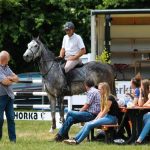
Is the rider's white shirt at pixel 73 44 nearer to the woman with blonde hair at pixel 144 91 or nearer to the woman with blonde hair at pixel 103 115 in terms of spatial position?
the woman with blonde hair at pixel 144 91

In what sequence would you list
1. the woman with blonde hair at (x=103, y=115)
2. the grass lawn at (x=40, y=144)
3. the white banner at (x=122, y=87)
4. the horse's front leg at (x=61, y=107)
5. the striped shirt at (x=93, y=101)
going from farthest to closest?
the white banner at (x=122, y=87), the horse's front leg at (x=61, y=107), the striped shirt at (x=93, y=101), the woman with blonde hair at (x=103, y=115), the grass lawn at (x=40, y=144)

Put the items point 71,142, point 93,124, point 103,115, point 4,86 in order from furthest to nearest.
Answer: point 4,86 < point 103,115 < point 93,124 < point 71,142

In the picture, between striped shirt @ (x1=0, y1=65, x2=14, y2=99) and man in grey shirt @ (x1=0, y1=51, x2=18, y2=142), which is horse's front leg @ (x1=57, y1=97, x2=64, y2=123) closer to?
man in grey shirt @ (x1=0, y1=51, x2=18, y2=142)

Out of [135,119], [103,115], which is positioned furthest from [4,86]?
[135,119]

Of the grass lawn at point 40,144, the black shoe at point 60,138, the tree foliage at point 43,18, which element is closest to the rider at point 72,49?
the grass lawn at point 40,144

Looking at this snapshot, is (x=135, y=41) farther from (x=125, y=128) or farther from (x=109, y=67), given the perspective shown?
(x=125, y=128)

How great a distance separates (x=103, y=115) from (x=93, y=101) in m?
0.56

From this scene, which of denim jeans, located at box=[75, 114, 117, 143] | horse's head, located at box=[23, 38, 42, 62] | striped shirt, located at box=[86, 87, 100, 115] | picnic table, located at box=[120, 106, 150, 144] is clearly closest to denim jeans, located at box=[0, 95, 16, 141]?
denim jeans, located at box=[75, 114, 117, 143]

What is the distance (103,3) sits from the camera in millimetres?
28469

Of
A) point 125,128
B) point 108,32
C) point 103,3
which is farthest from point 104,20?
point 103,3

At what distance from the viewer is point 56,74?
17.6 metres

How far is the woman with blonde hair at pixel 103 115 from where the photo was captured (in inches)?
548

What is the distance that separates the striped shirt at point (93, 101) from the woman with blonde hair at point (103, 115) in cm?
35

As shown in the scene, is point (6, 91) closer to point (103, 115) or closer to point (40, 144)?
point (40, 144)
